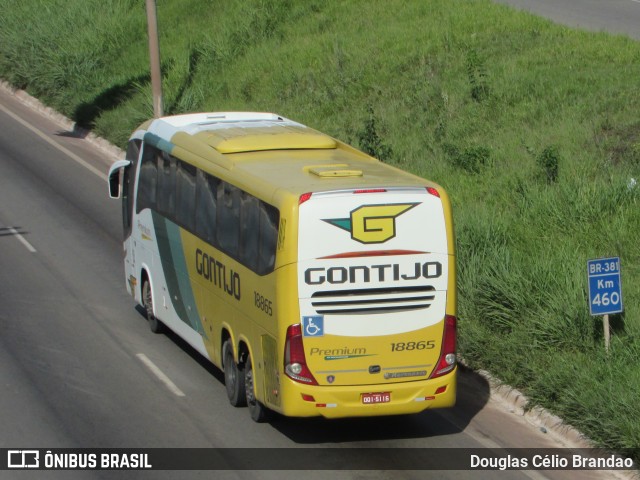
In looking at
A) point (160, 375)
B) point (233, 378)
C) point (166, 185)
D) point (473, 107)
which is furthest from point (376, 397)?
point (473, 107)

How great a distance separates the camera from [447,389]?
527 inches

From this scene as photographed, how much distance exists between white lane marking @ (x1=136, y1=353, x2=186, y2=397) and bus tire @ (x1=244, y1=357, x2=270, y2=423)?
123 cm

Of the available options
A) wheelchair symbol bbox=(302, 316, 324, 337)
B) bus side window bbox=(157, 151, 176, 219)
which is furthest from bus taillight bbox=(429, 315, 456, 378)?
bus side window bbox=(157, 151, 176, 219)

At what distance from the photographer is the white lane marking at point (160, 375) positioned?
15211 millimetres

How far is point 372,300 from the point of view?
42.4ft

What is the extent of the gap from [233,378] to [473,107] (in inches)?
481

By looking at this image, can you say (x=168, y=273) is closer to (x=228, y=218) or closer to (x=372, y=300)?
(x=228, y=218)

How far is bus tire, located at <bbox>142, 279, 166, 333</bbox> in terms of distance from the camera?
17.8 metres

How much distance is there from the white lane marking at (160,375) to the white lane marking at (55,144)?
39.2 ft

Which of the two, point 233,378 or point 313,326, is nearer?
point 313,326

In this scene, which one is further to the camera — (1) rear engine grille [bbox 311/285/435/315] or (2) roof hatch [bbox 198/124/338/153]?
(2) roof hatch [bbox 198/124/338/153]

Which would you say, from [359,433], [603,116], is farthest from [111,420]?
[603,116]

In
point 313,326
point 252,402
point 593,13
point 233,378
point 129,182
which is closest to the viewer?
point 313,326

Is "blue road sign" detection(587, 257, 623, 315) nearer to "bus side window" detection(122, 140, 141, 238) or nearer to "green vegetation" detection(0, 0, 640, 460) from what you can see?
"green vegetation" detection(0, 0, 640, 460)
